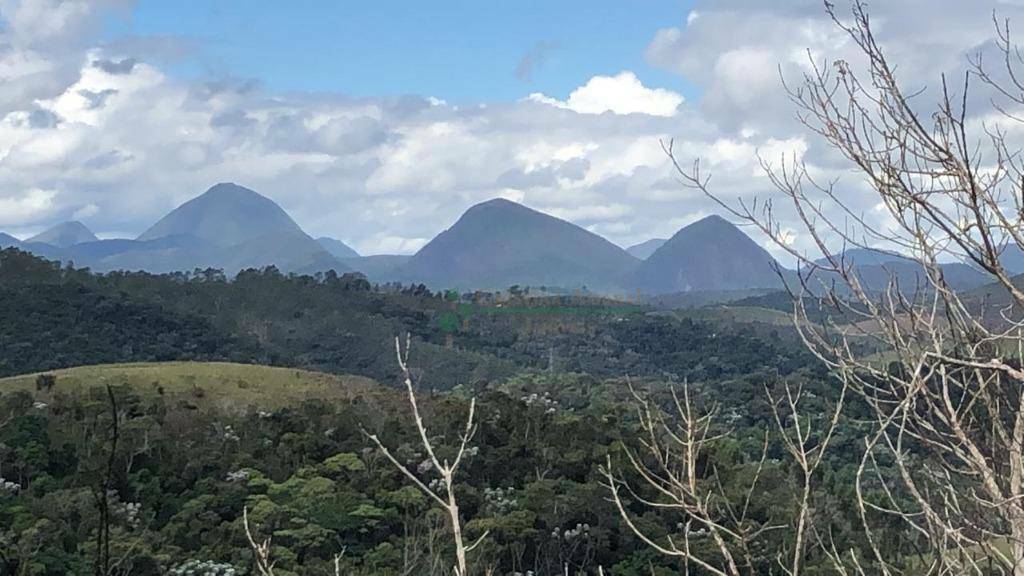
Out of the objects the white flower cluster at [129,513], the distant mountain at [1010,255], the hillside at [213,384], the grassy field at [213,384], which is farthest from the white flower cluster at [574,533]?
the distant mountain at [1010,255]

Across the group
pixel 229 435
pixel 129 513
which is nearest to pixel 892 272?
pixel 129 513

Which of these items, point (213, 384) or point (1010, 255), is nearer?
point (1010, 255)

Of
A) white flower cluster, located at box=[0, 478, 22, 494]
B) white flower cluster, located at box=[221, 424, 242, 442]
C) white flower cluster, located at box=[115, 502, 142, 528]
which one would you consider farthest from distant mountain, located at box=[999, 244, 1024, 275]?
white flower cluster, located at box=[221, 424, 242, 442]

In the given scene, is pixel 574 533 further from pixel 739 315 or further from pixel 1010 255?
pixel 739 315

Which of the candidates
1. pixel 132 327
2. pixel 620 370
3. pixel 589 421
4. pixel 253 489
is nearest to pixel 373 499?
pixel 253 489

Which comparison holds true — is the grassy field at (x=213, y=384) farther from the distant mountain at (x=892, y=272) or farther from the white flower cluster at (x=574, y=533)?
the distant mountain at (x=892, y=272)

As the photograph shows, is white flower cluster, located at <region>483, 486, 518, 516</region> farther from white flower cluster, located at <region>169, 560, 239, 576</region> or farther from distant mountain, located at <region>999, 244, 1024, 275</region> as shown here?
distant mountain, located at <region>999, 244, 1024, 275</region>
